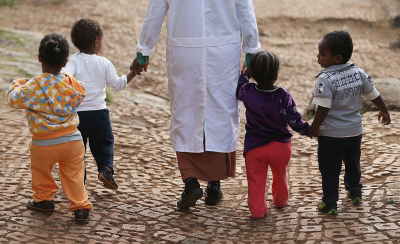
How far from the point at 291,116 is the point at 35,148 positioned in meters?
1.79

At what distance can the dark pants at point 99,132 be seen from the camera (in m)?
3.87

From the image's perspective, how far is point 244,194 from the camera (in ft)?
14.3

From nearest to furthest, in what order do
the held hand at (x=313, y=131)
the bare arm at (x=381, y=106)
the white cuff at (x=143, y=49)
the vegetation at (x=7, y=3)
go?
the held hand at (x=313, y=131) < the bare arm at (x=381, y=106) < the white cuff at (x=143, y=49) < the vegetation at (x=7, y=3)

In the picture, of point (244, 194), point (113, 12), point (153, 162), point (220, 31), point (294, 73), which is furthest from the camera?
point (113, 12)

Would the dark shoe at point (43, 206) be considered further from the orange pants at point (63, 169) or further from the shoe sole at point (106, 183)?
the shoe sole at point (106, 183)

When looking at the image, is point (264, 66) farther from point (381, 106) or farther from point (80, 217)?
point (80, 217)

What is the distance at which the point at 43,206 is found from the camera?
366 cm

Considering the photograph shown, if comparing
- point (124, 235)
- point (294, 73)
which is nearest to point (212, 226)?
point (124, 235)

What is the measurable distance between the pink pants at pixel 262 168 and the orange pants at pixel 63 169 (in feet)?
3.97

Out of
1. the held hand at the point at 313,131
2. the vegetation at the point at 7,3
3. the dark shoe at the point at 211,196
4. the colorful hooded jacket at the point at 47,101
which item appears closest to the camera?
the colorful hooded jacket at the point at 47,101

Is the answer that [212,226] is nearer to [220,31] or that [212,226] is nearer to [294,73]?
[220,31]

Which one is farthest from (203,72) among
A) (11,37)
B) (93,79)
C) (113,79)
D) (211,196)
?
(11,37)

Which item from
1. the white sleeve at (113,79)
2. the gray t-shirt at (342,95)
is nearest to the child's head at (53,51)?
the white sleeve at (113,79)

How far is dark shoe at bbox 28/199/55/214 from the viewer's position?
12.0 feet
